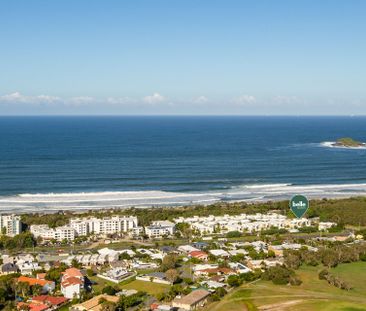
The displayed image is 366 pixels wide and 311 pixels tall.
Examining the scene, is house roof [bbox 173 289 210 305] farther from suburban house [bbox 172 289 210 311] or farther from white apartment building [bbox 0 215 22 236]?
white apartment building [bbox 0 215 22 236]

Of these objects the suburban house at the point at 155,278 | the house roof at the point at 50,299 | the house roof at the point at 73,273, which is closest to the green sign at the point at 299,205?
the suburban house at the point at 155,278

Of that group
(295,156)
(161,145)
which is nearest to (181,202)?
(295,156)

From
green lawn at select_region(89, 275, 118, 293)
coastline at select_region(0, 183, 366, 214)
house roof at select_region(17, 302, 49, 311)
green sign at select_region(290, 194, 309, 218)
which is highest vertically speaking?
green sign at select_region(290, 194, 309, 218)

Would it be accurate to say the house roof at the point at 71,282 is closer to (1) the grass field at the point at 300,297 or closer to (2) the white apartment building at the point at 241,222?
(1) the grass field at the point at 300,297

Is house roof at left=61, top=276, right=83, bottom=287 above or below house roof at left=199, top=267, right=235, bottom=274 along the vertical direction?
above

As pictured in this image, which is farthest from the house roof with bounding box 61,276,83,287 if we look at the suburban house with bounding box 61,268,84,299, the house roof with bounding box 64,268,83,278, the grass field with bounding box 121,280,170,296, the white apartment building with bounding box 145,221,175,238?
the white apartment building with bounding box 145,221,175,238

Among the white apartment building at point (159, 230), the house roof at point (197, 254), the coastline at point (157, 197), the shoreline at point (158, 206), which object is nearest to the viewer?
the house roof at point (197, 254)

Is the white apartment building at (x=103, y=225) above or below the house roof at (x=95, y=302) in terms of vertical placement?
above
